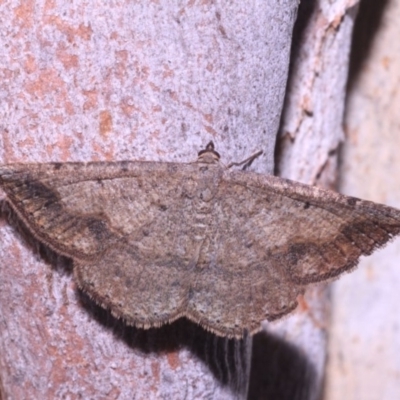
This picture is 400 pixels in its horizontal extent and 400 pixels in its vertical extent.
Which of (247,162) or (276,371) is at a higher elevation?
(247,162)

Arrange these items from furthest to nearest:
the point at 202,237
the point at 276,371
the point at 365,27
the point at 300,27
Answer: the point at 365,27 < the point at 276,371 < the point at 300,27 < the point at 202,237

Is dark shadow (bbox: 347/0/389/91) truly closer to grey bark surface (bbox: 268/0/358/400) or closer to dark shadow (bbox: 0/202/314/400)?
grey bark surface (bbox: 268/0/358/400)

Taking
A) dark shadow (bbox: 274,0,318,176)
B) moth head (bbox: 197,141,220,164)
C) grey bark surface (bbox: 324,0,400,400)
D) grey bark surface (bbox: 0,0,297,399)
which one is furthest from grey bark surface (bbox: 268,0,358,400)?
moth head (bbox: 197,141,220,164)

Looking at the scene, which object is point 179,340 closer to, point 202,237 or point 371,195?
point 202,237

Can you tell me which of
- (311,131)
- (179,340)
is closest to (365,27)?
(311,131)

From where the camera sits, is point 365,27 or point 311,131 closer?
point 311,131

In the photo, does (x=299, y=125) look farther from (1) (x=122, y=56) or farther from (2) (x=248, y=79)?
(1) (x=122, y=56)
